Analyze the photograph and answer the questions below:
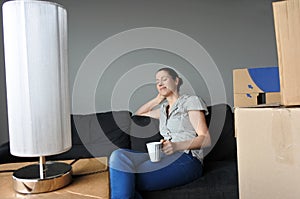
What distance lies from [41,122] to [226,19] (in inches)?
80.7

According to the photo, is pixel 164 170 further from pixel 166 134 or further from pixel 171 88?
pixel 171 88

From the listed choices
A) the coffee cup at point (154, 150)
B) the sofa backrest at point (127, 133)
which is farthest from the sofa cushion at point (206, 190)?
the sofa backrest at point (127, 133)

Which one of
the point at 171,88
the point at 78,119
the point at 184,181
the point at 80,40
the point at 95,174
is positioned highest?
the point at 80,40

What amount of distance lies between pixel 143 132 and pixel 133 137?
8 centimetres

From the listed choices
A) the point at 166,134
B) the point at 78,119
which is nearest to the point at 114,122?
the point at 78,119

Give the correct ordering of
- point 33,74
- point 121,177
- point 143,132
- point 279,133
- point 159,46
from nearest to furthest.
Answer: point 279,133, point 33,74, point 121,177, point 143,132, point 159,46

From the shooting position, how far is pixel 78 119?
83.6 inches

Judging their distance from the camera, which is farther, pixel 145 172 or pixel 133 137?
pixel 133 137

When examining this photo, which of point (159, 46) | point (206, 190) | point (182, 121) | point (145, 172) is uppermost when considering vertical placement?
point (159, 46)

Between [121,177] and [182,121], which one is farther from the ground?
[182,121]

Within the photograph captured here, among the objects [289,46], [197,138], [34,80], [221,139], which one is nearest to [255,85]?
[221,139]

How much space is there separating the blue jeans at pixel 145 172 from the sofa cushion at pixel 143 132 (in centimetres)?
41

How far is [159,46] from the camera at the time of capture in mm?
2475

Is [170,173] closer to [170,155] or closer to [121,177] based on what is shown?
[170,155]
